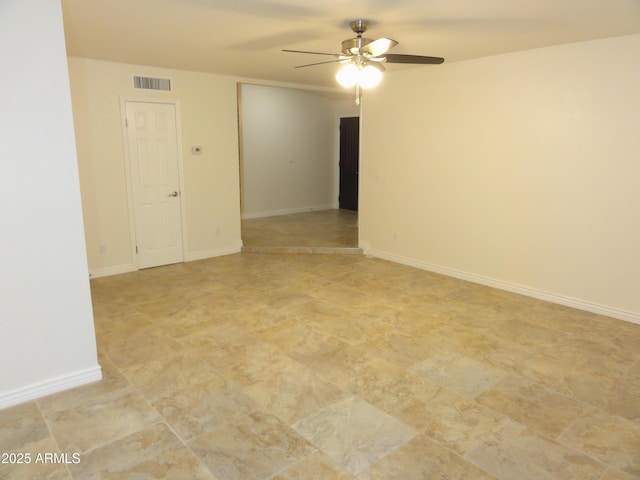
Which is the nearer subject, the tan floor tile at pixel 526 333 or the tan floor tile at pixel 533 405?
the tan floor tile at pixel 533 405

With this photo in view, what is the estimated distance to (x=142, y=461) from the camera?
2.28 metres

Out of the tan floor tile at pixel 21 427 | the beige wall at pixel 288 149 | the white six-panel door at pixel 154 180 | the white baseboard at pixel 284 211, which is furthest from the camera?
the white baseboard at pixel 284 211

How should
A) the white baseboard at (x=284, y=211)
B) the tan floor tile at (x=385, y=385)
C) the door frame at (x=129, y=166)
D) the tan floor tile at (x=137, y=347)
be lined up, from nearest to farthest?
the tan floor tile at (x=385, y=385) < the tan floor tile at (x=137, y=347) < the door frame at (x=129, y=166) < the white baseboard at (x=284, y=211)

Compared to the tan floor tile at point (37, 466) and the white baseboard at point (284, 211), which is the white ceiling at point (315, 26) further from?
the white baseboard at point (284, 211)

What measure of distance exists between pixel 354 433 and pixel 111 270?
4192 mm

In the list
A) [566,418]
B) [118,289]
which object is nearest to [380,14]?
[566,418]

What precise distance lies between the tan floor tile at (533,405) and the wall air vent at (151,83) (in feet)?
16.6

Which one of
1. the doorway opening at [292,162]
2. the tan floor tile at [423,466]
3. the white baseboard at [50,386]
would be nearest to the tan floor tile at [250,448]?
the tan floor tile at [423,466]

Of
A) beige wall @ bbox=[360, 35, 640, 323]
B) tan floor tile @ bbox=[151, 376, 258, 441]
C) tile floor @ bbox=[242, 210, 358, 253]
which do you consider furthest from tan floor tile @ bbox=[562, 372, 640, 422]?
tile floor @ bbox=[242, 210, 358, 253]

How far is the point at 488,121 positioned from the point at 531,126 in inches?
19.6

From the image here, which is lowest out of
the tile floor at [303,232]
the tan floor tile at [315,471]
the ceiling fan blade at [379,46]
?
the tan floor tile at [315,471]

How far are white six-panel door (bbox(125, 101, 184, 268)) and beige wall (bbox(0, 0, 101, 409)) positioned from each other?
9.65 ft

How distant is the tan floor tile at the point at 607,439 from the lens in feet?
7.56

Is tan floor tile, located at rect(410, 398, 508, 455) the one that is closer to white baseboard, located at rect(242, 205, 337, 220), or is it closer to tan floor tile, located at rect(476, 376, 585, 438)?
tan floor tile, located at rect(476, 376, 585, 438)
